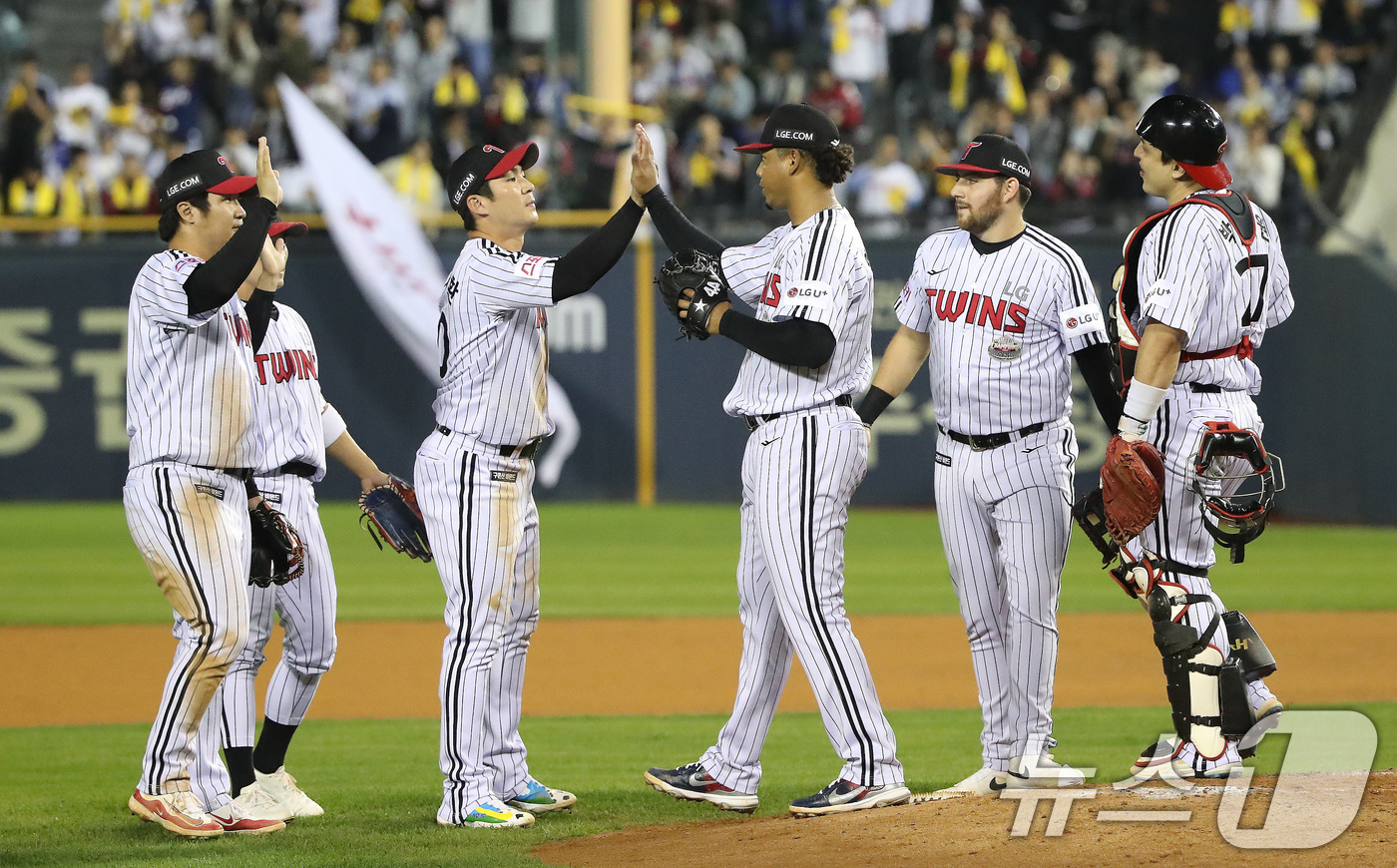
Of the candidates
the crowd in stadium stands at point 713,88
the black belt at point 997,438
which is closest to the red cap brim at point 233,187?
the black belt at point 997,438

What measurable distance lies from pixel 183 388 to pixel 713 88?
542 inches

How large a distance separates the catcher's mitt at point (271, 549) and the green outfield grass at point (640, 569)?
4.82 metres

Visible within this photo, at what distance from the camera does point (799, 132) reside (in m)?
5.30

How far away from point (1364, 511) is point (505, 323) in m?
11.2

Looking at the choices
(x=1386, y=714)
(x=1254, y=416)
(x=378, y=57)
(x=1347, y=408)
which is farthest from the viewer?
(x=378, y=57)

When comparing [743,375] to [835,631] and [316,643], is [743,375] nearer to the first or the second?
[835,631]

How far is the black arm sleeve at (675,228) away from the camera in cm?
555

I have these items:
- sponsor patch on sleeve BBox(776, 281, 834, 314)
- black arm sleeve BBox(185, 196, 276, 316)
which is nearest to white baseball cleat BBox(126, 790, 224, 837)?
black arm sleeve BBox(185, 196, 276, 316)

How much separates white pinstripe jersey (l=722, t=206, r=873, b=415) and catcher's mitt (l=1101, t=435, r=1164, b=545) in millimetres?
842

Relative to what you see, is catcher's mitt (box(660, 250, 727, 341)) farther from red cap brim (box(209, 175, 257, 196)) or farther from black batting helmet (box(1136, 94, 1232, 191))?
black batting helmet (box(1136, 94, 1232, 191))

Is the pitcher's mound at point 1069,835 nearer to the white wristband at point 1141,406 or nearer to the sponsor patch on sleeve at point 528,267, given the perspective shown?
the white wristband at point 1141,406

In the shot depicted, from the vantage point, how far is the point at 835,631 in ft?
17.2

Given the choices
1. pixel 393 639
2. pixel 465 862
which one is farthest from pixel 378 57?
pixel 465 862

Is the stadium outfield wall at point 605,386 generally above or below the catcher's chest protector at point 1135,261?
below
